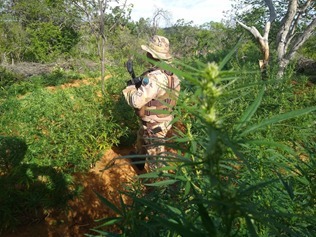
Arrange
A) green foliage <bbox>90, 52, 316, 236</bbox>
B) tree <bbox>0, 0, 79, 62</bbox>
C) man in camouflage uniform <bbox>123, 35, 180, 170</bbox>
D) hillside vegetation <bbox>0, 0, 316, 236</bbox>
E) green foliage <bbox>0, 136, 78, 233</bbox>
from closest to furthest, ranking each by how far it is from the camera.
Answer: green foliage <bbox>90, 52, 316, 236</bbox>
hillside vegetation <bbox>0, 0, 316, 236</bbox>
green foliage <bbox>0, 136, 78, 233</bbox>
man in camouflage uniform <bbox>123, 35, 180, 170</bbox>
tree <bbox>0, 0, 79, 62</bbox>

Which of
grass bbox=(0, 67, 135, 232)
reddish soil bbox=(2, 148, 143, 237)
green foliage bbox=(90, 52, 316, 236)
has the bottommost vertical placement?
reddish soil bbox=(2, 148, 143, 237)

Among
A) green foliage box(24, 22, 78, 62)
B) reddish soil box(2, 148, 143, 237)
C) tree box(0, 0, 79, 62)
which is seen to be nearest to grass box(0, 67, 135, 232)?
reddish soil box(2, 148, 143, 237)

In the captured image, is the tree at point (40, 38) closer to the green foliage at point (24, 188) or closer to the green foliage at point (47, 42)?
the green foliage at point (47, 42)

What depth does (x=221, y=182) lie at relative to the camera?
507 mm

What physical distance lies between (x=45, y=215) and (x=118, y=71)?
4.37 meters

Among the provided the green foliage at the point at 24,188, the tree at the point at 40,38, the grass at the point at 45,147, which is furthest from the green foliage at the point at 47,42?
the green foliage at the point at 24,188

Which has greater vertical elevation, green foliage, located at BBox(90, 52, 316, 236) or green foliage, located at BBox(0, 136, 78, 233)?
green foliage, located at BBox(90, 52, 316, 236)

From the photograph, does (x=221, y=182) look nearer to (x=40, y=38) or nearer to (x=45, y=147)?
(x=45, y=147)

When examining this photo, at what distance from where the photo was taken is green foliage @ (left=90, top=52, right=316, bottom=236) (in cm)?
45

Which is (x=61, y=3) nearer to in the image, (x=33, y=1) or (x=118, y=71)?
(x=118, y=71)

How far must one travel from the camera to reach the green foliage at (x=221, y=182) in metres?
0.45

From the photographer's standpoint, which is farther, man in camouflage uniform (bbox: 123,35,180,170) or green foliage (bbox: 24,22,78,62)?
green foliage (bbox: 24,22,78,62)

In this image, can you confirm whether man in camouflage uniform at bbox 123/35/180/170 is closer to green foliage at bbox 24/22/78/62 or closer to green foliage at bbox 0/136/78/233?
green foliage at bbox 0/136/78/233

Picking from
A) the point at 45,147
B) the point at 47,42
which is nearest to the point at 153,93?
the point at 45,147
